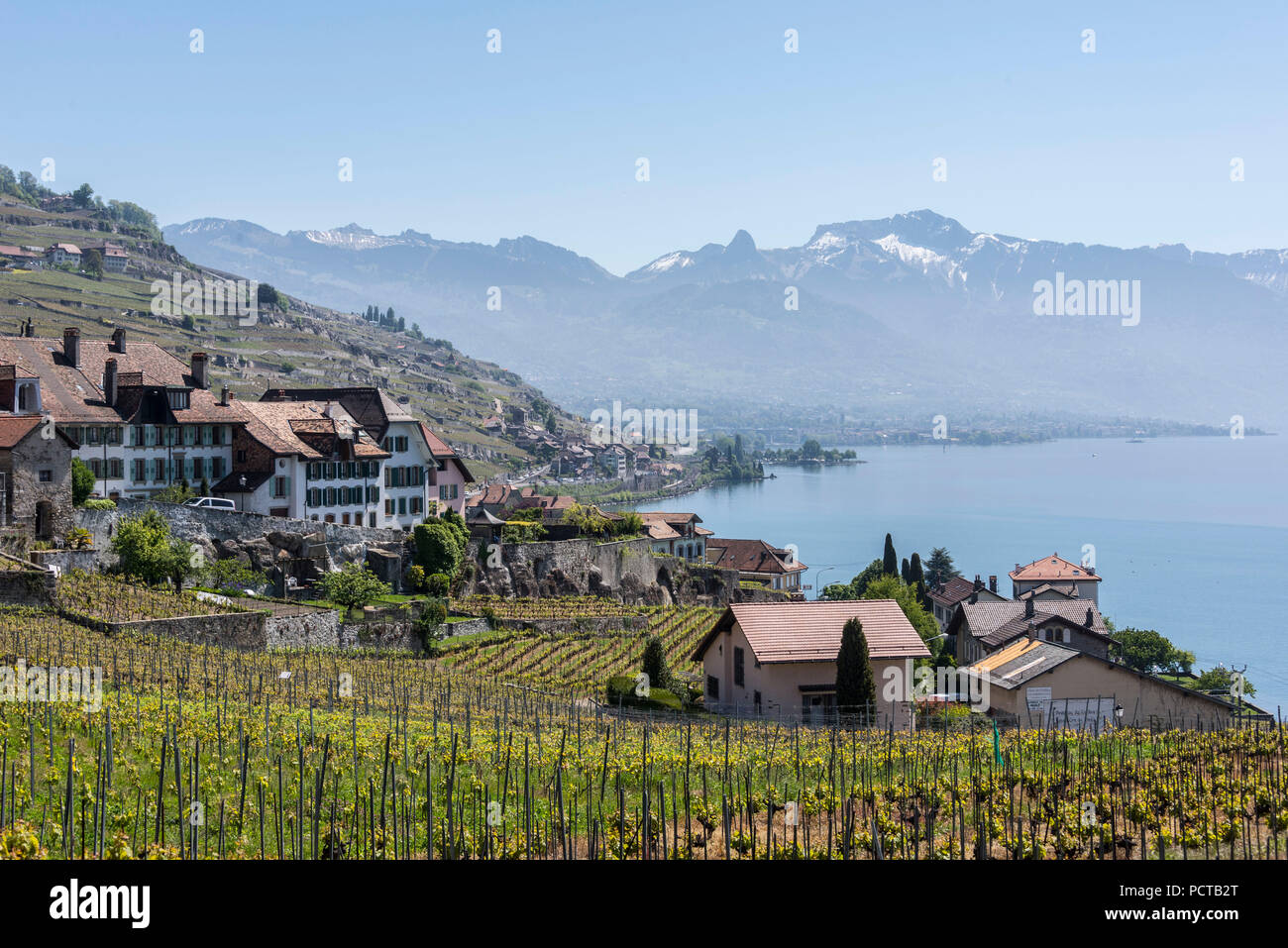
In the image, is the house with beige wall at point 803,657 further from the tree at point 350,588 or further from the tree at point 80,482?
the tree at point 80,482

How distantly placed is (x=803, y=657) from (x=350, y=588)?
21.0m

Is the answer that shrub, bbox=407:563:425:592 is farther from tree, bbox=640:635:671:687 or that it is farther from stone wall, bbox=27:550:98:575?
tree, bbox=640:635:671:687

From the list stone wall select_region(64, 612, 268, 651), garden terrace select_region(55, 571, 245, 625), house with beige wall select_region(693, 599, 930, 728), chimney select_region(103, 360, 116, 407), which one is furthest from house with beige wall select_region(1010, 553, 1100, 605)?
garden terrace select_region(55, 571, 245, 625)

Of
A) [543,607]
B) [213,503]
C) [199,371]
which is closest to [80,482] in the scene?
[213,503]

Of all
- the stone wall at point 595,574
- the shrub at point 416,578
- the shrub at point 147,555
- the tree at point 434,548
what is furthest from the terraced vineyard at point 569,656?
the shrub at point 147,555

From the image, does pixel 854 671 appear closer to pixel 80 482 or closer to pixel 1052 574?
pixel 80 482

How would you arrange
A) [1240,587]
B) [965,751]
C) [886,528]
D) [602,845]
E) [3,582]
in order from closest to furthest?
[602,845]
[965,751]
[3,582]
[1240,587]
[886,528]

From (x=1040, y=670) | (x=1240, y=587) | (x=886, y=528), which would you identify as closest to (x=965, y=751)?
(x=1040, y=670)

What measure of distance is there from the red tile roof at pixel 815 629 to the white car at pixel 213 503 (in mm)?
25040

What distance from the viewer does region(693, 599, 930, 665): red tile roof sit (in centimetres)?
3891

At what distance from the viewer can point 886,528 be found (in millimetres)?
194125
